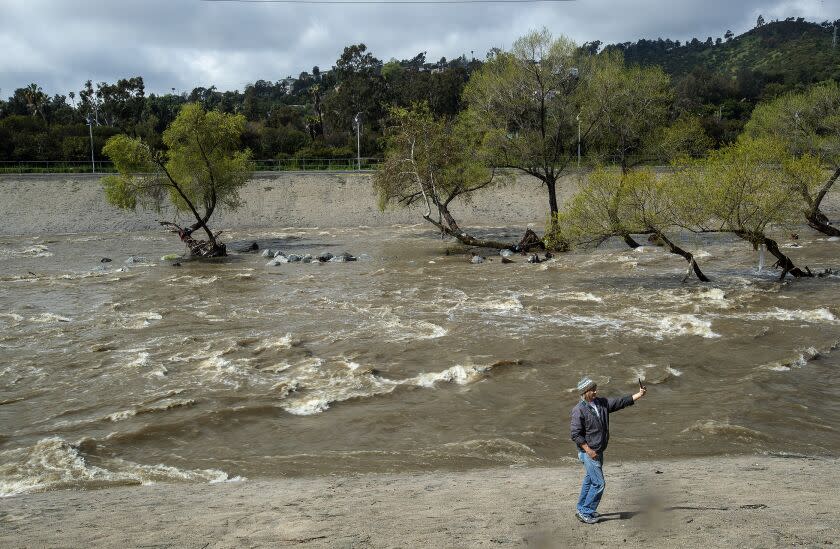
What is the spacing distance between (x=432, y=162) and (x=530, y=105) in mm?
5518

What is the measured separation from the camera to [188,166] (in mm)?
36812

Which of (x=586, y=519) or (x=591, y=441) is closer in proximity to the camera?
(x=586, y=519)

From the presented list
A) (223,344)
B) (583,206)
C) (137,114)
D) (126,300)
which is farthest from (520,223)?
(137,114)

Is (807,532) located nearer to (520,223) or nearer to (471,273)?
(471,273)

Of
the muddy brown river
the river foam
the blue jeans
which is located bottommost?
the river foam

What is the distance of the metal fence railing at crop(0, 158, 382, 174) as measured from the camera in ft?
189

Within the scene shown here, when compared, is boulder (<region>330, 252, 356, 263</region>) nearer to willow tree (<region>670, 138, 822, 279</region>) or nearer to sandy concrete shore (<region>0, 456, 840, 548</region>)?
willow tree (<region>670, 138, 822, 279</region>)

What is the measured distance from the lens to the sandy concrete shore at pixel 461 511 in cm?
696

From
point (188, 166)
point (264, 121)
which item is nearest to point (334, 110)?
point (264, 121)

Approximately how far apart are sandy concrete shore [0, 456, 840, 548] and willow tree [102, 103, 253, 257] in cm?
2768

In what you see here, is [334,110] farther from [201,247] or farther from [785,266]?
[785,266]

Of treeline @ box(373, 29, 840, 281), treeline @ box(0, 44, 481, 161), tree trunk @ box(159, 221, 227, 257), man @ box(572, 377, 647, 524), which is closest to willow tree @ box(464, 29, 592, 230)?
treeline @ box(373, 29, 840, 281)

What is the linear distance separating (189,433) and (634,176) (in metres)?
16.5

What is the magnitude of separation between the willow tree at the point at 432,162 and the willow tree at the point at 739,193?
41.3 ft
